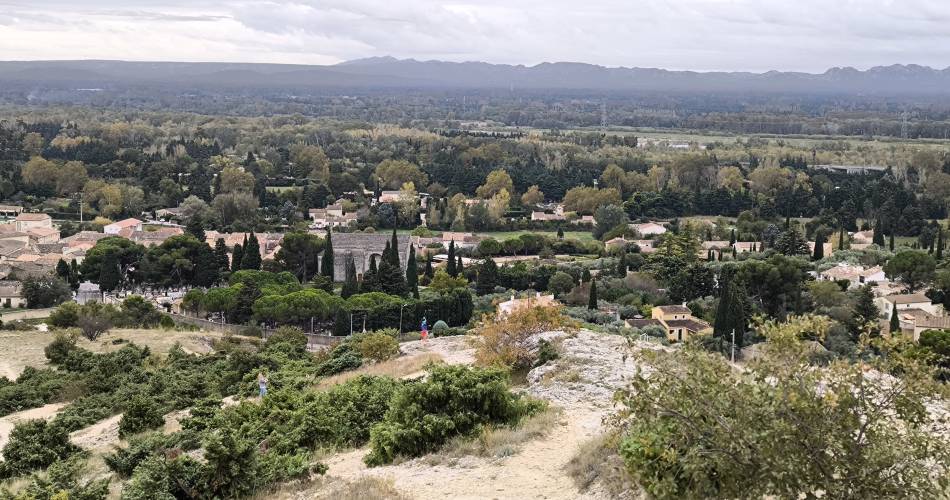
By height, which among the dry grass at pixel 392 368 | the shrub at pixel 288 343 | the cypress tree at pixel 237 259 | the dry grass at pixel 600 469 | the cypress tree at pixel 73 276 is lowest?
the cypress tree at pixel 73 276

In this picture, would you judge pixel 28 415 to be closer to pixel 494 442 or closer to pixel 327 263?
pixel 494 442

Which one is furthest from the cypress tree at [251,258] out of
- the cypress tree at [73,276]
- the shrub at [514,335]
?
the shrub at [514,335]

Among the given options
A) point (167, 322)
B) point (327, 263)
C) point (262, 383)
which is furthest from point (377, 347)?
point (327, 263)

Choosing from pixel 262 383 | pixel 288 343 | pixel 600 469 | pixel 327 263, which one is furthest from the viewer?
pixel 327 263

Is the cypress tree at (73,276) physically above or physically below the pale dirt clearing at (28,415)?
below

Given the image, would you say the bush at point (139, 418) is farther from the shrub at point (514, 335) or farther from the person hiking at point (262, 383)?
the shrub at point (514, 335)

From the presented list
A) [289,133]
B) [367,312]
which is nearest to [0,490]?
[367,312]
